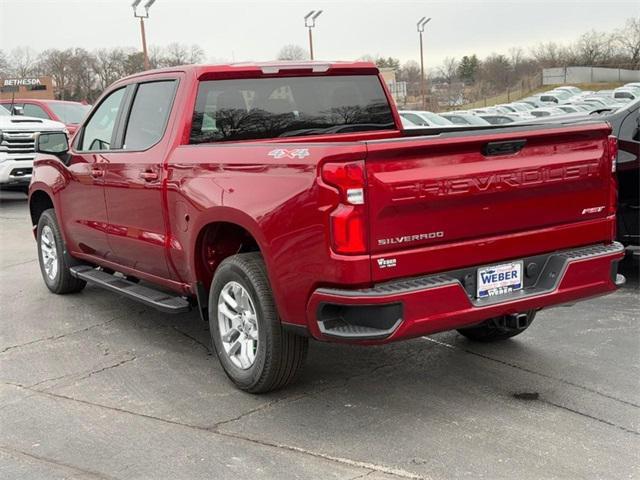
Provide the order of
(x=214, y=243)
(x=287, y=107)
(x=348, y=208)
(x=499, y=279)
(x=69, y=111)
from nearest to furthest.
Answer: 1. (x=348, y=208)
2. (x=499, y=279)
3. (x=214, y=243)
4. (x=287, y=107)
5. (x=69, y=111)

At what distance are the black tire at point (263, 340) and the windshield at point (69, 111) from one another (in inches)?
525

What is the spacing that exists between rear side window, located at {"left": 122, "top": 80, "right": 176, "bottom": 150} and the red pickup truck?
17 millimetres

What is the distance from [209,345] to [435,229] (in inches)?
93.0

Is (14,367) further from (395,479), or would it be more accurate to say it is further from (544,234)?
(544,234)

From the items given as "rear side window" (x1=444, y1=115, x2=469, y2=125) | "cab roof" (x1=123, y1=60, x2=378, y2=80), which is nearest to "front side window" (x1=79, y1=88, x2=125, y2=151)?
"cab roof" (x1=123, y1=60, x2=378, y2=80)

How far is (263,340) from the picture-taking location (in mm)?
4176

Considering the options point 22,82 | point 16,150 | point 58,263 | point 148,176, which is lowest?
point 58,263

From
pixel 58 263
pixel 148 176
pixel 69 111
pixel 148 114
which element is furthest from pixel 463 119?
pixel 148 176

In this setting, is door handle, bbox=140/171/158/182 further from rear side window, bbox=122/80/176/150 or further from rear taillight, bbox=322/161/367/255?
rear taillight, bbox=322/161/367/255

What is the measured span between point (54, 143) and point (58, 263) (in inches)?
47.1

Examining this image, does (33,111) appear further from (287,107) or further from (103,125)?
(287,107)

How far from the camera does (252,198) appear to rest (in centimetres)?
406

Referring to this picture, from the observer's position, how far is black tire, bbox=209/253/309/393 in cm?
411

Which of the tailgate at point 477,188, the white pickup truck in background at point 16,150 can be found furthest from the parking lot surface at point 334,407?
the white pickup truck in background at point 16,150
